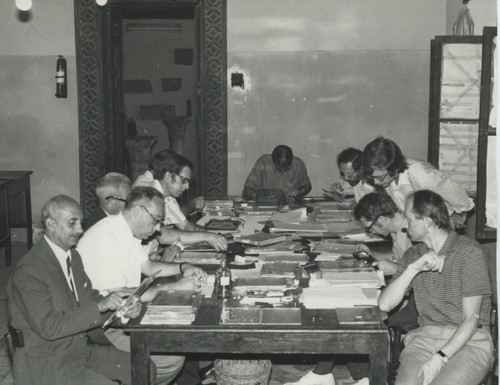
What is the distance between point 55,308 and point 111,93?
5997 mm

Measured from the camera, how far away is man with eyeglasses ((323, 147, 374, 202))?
644 centimetres

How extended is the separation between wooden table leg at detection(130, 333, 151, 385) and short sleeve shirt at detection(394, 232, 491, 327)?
4.57 ft

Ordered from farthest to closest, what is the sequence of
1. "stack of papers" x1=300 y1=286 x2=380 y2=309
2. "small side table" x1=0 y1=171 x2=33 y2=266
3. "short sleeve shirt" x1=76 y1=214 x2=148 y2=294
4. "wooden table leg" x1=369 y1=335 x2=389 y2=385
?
"small side table" x1=0 y1=171 x2=33 y2=266 → "short sleeve shirt" x1=76 y1=214 x2=148 y2=294 → "stack of papers" x1=300 y1=286 x2=380 y2=309 → "wooden table leg" x1=369 y1=335 x2=389 y2=385

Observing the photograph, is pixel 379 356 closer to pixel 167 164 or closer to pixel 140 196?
pixel 140 196

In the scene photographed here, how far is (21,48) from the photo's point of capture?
29.1ft

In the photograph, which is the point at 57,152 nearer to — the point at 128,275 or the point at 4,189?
the point at 4,189

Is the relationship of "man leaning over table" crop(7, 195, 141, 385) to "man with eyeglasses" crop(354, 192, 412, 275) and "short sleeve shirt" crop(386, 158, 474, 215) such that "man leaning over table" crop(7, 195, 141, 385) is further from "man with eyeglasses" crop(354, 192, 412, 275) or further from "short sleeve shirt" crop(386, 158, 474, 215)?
"short sleeve shirt" crop(386, 158, 474, 215)

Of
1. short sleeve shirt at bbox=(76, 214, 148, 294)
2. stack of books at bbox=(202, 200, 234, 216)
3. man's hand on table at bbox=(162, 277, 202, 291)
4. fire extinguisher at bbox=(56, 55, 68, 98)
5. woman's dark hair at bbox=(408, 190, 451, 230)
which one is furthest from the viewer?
fire extinguisher at bbox=(56, 55, 68, 98)

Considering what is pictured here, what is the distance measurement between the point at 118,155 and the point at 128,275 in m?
5.34

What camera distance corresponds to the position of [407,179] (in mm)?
5332

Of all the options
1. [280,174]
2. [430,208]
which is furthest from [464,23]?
[430,208]

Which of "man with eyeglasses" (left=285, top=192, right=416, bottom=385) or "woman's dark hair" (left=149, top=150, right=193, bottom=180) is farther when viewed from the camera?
"woman's dark hair" (left=149, top=150, right=193, bottom=180)

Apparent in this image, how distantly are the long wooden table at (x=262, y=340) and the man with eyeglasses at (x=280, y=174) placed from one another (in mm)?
4222

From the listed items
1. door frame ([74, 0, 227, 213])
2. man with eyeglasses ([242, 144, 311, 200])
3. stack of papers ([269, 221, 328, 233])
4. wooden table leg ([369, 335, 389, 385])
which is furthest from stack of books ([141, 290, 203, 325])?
door frame ([74, 0, 227, 213])
